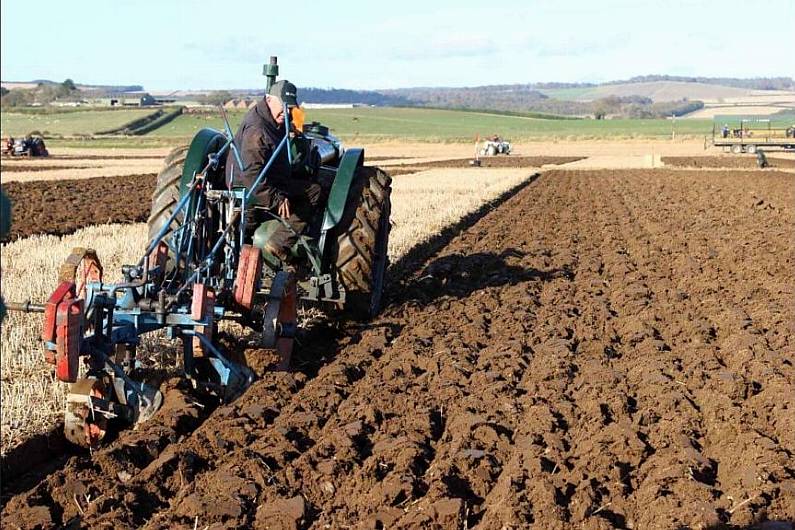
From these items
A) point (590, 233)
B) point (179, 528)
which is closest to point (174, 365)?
point (179, 528)

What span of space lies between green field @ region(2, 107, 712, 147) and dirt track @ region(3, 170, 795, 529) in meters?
54.2

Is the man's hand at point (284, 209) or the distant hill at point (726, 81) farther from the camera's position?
the distant hill at point (726, 81)

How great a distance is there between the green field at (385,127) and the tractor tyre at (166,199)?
176 feet

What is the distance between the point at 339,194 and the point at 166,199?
1340mm

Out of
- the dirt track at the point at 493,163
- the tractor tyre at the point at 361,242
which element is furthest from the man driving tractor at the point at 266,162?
the dirt track at the point at 493,163

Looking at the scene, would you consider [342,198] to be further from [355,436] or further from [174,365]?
[355,436]

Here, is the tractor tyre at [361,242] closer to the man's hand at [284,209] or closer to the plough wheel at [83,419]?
the man's hand at [284,209]

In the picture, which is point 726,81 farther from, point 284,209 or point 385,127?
point 284,209

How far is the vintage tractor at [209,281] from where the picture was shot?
5.42 metres

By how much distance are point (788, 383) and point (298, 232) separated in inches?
146

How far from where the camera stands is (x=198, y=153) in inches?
311

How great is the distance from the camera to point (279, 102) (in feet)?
24.5

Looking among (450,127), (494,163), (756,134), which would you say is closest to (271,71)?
(494,163)

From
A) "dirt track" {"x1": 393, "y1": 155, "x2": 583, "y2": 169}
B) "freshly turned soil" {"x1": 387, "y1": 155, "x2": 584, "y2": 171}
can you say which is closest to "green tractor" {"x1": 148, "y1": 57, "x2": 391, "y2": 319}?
"freshly turned soil" {"x1": 387, "y1": 155, "x2": 584, "y2": 171}
